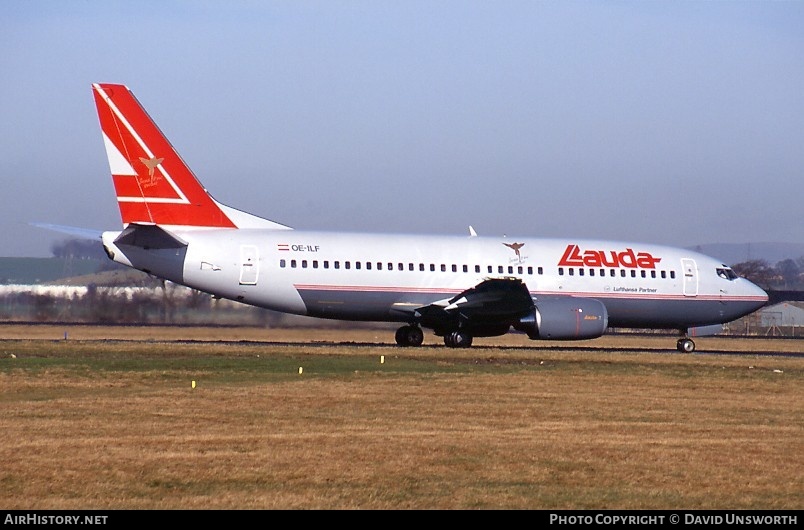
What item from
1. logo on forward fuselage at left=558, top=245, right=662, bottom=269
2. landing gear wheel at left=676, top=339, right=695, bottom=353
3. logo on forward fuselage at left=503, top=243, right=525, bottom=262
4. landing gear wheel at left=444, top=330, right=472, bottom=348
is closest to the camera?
landing gear wheel at left=444, top=330, right=472, bottom=348

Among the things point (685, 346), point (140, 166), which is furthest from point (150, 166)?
point (685, 346)

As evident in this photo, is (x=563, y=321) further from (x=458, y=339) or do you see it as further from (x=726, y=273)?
(x=726, y=273)

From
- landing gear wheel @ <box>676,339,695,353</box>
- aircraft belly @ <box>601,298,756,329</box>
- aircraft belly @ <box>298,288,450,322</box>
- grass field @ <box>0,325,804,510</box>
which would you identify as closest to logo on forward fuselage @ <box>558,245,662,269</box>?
aircraft belly @ <box>601,298,756,329</box>

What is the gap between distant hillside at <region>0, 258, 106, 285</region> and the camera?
2859 inches

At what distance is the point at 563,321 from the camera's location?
35.6m

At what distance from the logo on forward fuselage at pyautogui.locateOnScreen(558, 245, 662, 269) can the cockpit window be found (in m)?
2.50

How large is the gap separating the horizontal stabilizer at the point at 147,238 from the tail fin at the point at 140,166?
1.13m

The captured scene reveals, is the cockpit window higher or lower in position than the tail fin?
lower

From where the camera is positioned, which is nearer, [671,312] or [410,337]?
[410,337]

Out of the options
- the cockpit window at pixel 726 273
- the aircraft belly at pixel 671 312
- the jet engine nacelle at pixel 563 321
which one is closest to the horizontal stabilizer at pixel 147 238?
the jet engine nacelle at pixel 563 321

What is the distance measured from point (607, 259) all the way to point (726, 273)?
5001mm

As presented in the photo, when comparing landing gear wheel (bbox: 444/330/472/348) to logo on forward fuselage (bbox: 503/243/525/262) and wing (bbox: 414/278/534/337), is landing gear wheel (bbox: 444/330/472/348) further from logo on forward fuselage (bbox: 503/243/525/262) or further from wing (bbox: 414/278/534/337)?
logo on forward fuselage (bbox: 503/243/525/262)

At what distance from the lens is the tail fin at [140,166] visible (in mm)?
33938

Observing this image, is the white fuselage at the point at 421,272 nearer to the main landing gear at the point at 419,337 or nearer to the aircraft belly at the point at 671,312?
the aircraft belly at the point at 671,312
